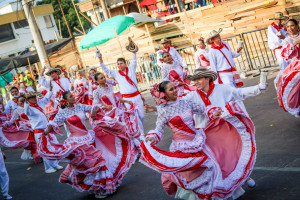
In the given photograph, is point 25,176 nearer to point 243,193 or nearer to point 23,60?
point 243,193

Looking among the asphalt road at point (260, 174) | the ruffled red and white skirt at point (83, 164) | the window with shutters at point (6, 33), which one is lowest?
the asphalt road at point (260, 174)

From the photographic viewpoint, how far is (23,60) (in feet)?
84.0

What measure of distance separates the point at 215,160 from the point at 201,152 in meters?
0.19

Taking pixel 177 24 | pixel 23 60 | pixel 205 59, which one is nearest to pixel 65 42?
pixel 23 60

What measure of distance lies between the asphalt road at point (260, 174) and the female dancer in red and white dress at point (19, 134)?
0.54m

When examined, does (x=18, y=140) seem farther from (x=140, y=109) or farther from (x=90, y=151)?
(x=90, y=151)

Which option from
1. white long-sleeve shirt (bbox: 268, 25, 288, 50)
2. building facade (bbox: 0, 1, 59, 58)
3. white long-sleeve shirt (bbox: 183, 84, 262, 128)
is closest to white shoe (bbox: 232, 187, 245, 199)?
white long-sleeve shirt (bbox: 183, 84, 262, 128)

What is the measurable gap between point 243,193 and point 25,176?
21.4 ft

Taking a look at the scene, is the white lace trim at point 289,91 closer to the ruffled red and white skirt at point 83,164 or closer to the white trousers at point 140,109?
the ruffled red and white skirt at point 83,164

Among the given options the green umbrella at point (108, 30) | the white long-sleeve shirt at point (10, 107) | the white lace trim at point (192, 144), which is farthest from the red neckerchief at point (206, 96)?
the green umbrella at point (108, 30)

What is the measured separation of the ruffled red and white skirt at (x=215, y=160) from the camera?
4.73 metres

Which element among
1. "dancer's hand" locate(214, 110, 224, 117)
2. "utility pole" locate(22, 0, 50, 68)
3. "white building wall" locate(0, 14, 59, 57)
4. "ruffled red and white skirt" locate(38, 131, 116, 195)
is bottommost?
"ruffled red and white skirt" locate(38, 131, 116, 195)

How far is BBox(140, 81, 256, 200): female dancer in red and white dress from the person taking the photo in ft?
15.6

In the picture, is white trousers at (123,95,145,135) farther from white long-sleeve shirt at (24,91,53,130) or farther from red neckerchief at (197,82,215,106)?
red neckerchief at (197,82,215,106)
